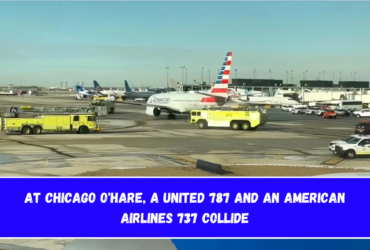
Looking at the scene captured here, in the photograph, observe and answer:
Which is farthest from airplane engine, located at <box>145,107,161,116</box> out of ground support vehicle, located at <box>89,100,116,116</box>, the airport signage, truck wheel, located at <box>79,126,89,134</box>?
the airport signage

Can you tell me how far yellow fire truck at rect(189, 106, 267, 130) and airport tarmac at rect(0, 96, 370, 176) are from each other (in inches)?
60.6

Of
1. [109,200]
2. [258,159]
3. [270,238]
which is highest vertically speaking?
[109,200]

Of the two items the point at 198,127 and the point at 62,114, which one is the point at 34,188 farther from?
the point at 198,127

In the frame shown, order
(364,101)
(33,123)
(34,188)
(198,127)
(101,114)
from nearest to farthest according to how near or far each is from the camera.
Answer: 1. (34,188)
2. (33,123)
3. (198,127)
4. (101,114)
5. (364,101)

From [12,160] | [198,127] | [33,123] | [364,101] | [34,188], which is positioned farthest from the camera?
→ [364,101]

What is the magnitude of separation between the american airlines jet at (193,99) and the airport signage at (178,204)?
6648cm

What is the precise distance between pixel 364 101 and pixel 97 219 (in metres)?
152

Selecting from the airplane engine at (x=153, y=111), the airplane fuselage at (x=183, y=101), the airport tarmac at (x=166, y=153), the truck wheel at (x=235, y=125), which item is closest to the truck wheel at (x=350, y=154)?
the airport tarmac at (x=166, y=153)

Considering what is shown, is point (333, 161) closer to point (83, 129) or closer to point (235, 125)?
point (235, 125)

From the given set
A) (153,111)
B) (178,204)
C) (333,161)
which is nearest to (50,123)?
(153,111)

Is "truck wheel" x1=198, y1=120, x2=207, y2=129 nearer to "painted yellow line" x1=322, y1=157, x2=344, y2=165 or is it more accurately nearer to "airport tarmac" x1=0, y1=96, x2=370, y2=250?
"airport tarmac" x1=0, y1=96, x2=370, y2=250

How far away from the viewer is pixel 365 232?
8.15 meters

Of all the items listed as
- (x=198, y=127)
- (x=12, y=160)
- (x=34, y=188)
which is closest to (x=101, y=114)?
(x=198, y=127)

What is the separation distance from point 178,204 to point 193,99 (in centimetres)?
6973
